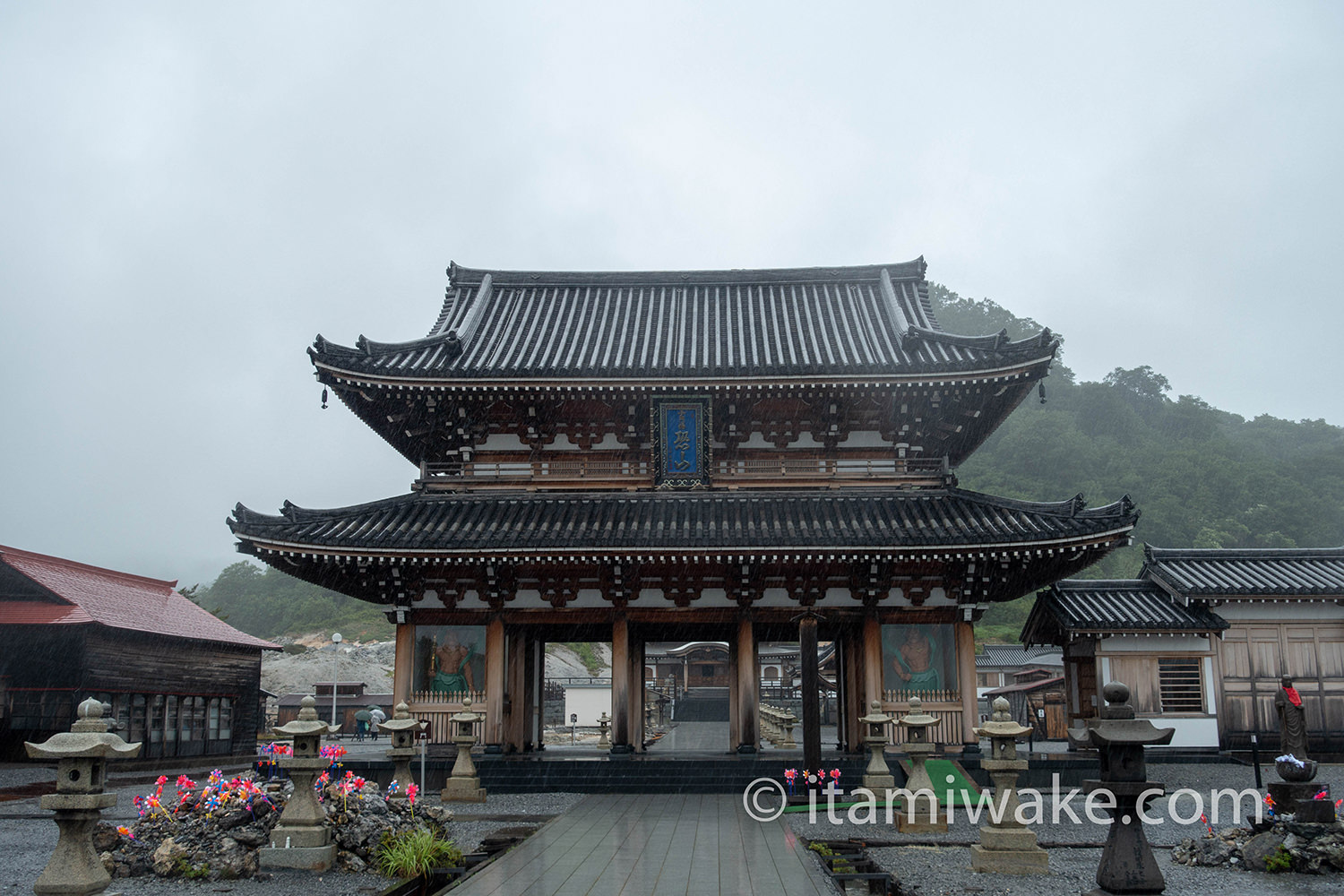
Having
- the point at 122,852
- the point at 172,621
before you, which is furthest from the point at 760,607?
the point at 172,621

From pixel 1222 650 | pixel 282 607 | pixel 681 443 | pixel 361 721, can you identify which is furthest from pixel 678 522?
pixel 282 607

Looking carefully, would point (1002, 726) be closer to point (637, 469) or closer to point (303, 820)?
point (303, 820)

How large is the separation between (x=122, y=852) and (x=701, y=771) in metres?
9.98

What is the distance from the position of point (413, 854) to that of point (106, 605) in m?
19.5

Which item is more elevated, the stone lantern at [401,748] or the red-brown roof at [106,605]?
the red-brown roof at [106,605]

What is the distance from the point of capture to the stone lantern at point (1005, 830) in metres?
9.79

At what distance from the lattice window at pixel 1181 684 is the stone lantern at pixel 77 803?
21964mm

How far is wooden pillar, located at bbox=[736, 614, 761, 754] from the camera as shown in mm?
17891

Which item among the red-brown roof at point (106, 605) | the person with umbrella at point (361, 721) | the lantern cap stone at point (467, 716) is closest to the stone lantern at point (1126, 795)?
the lantern cap stone at point (467, 716)

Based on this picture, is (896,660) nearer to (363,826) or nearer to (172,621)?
(363,826)

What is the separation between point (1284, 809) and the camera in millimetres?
10227

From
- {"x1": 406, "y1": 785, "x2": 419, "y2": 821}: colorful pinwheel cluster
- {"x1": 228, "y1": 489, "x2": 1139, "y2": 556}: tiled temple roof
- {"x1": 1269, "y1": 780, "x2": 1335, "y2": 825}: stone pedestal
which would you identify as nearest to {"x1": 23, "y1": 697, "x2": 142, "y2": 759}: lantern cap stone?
{"x1": 406, "y1": 785, "x2": 419, "y2": 821}: colorful pinwheel cluster

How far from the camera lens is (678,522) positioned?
17.7 m

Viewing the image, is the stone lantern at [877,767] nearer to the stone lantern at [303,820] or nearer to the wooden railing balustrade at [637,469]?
the wooden railing balustrade at [637,469]
